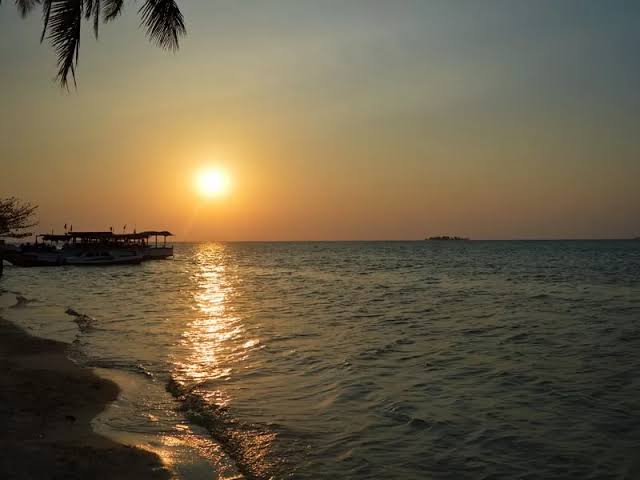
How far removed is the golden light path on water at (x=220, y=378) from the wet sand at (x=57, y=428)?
124 cm

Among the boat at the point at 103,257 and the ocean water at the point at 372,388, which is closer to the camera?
the ocean water at the point at 372,388

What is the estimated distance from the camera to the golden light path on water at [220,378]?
705 cm

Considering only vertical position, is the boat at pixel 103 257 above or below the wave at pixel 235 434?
above

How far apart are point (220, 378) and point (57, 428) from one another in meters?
4.19

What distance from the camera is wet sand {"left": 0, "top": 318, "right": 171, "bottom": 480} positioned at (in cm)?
579

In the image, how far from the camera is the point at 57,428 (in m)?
7.20

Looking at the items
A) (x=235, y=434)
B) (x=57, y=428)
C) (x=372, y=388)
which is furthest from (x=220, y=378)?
(x=57, y=428)

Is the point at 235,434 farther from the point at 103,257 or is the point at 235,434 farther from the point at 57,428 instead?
the point at 103,257

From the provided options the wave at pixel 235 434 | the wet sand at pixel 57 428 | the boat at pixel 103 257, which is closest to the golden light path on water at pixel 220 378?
the wave at pixel 235 434

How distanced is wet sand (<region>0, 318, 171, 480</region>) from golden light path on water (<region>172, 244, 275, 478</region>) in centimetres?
124

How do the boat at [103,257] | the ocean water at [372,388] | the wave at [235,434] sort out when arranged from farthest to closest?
the boat at [103,257], the ocean water at [372,388], the wave at [235,434]

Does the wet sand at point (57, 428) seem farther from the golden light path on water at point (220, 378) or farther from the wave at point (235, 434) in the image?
the golden light path on water at point (220, 378)

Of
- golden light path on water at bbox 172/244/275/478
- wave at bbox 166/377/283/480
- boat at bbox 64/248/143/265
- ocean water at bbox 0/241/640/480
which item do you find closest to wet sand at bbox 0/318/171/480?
ocean water at bbox 0/241/640/480

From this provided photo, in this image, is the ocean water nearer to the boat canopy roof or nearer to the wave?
the wave
